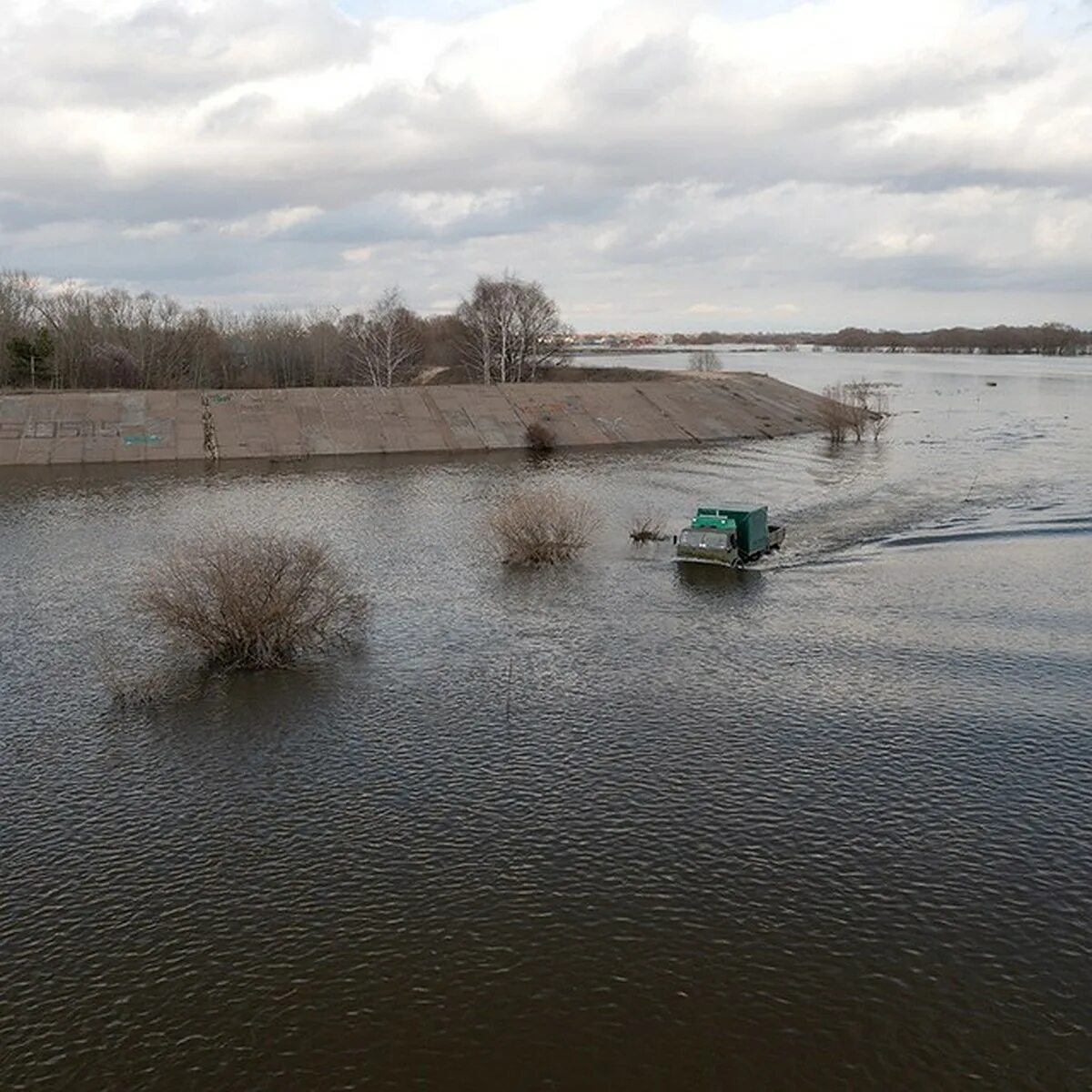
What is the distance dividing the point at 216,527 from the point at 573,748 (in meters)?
31.7

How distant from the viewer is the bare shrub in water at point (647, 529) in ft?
174

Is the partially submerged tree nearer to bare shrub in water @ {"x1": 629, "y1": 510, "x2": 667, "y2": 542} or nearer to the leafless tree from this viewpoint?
the leafless tree

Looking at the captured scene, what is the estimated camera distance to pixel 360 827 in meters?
23.9

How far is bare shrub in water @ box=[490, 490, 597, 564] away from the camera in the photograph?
47344mm

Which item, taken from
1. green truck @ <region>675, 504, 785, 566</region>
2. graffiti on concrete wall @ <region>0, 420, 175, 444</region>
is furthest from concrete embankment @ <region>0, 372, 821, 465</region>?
green truck @ <region>675, 504, 785, 566</region>

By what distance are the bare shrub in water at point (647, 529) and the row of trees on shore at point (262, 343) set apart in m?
61.8

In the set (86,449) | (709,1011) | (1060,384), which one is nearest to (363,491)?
(86,449)

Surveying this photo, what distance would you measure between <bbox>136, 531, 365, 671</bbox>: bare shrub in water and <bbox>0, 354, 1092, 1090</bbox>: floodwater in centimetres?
176

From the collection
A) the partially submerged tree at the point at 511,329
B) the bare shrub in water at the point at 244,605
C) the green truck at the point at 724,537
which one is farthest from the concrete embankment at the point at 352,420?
the bare shrub in water at the point at 244,605

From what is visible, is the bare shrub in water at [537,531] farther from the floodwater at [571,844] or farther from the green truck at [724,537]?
the green truck at [724,537]

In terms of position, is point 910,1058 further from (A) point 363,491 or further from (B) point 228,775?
(A) point 363,491

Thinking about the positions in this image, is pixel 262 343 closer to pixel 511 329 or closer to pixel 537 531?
pixel 511 329

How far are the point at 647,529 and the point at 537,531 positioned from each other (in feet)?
28.5

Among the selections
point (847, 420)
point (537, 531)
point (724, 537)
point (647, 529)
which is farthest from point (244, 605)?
point (847, 420)
